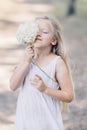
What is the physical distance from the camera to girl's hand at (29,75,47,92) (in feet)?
10.6

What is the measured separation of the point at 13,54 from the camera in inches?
383

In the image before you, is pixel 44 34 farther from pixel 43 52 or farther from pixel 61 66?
pixel 61 66

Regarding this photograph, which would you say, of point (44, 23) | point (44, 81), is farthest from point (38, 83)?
point (44, 23)

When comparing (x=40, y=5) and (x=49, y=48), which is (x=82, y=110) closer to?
(x=49, y=48)

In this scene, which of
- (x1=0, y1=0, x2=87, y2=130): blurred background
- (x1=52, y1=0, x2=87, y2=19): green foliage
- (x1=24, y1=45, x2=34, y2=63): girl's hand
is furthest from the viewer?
(x1=52, y1=0, x2=87, y2=19): green foliage

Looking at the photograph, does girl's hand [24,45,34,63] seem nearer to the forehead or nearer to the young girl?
the young girl

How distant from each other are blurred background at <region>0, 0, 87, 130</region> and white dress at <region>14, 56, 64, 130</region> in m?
2.33

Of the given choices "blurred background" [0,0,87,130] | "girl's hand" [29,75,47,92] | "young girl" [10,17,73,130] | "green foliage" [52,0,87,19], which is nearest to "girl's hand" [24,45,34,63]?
"young girl" [10,17,73,130]

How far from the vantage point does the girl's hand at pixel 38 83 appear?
3223 millimetres

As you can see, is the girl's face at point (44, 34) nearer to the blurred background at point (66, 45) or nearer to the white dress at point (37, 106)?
the white dress at point (37, 106)

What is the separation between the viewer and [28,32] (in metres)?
3.31

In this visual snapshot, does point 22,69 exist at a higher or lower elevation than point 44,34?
lower

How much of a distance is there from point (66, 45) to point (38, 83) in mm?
7408

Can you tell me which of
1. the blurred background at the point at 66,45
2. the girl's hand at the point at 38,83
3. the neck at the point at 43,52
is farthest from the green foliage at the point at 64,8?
the girl's hand at the point at 38,83
